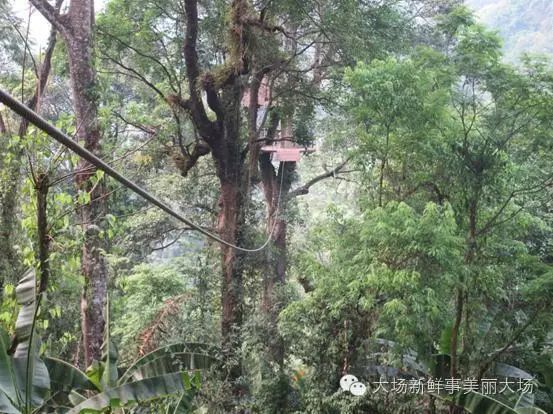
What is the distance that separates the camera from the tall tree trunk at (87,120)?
13.1 feet

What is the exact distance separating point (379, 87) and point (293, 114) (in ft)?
12.0

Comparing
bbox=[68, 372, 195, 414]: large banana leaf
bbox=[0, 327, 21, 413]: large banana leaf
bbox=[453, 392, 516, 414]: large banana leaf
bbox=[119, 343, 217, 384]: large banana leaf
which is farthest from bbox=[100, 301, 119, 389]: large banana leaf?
bbox=[453, 392, 516, 414]: large banana leaf

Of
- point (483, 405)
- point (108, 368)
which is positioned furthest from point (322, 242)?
point (108, 368)

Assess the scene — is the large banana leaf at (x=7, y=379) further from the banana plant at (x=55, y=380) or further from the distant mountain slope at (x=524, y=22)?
the distant mountain slope at (x=524, y=22)

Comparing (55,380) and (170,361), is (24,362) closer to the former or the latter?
(55,380)

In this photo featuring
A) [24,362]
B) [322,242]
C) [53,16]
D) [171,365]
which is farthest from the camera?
[322,242]

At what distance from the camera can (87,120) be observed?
4.06 metres

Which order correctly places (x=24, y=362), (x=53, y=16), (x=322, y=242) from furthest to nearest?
(x=322, y=242) < (x=53, y=16) < (x=24, y=362)

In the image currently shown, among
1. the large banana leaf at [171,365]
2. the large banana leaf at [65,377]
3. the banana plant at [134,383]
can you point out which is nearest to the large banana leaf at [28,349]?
the banana plant at [134,383]

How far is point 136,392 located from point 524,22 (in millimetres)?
25144

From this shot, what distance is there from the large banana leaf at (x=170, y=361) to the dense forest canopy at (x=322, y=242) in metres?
0.02

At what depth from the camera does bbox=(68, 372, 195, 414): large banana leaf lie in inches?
96.7

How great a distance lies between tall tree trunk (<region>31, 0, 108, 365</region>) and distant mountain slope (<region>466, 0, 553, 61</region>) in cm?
1930

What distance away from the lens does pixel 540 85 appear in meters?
3.76
